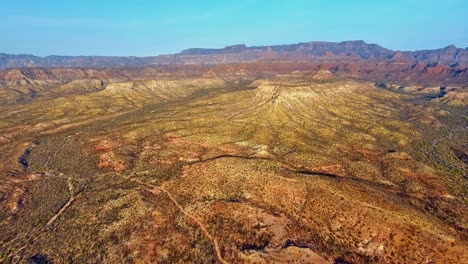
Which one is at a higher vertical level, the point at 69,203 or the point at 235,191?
the point at 69,203

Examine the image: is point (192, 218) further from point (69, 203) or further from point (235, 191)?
point (69, 203)

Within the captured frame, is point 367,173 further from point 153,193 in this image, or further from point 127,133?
point 127,133

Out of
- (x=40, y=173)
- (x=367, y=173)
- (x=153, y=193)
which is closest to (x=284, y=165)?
(x=367, y=173)

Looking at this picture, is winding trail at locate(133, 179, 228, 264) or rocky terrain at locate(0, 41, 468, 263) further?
rocky terrain at locate(0, 41, 468, 263)

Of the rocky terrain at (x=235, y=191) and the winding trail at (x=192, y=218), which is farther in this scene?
the rocky terrain at (x=235, y=191)

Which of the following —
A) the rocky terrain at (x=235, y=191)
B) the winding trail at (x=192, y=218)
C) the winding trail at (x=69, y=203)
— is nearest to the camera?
the winding trail at (x=192, y=218)

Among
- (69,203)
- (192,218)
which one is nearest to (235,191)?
(192,218)

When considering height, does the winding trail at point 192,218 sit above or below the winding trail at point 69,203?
below

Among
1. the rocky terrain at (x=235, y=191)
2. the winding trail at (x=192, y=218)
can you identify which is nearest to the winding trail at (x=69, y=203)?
the rocky terrain at (x=235, y=191)

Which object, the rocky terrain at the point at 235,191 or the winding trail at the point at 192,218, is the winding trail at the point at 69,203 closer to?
the rocky terrain at the point at 235,191

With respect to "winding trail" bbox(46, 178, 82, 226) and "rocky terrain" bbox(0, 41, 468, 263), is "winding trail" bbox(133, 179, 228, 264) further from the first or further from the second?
"winding trail" bbox(46, 178, 82, 226)

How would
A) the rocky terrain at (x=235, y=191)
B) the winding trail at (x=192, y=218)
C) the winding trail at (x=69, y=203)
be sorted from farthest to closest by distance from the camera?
the winding trail at (x=69, y=203), the rocky terrain at (x=235, y=191), the winding trail at (x=192, y=218)

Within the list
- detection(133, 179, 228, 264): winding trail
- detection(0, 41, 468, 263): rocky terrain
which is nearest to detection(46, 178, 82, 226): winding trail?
detection(0, 41, 468, 263): rocky terrain
